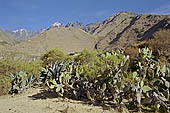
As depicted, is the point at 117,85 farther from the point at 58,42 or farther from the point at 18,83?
the point at 58,42

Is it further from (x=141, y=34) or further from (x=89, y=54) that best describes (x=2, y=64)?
(x=141, y=34)

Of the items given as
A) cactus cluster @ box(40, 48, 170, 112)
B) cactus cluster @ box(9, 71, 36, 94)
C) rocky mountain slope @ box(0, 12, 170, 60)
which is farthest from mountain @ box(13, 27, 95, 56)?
cactus cluster @ box(40, 48, 170, 112)

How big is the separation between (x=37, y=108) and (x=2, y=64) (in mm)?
8262

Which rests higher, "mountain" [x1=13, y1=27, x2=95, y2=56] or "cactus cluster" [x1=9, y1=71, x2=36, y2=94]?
"mountain" [x1=13, y1=27, x2=95, y2=56]

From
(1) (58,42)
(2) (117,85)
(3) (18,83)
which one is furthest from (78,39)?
(2) (117,85)

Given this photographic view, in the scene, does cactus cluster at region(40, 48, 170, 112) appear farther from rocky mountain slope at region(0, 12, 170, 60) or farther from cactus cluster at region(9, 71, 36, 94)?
rocky mountain slope at region(0, 12, 170, 60)

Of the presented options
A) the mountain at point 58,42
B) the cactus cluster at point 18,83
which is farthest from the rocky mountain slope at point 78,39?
the cactus cluster at point 18,83

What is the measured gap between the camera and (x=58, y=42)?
10200cm

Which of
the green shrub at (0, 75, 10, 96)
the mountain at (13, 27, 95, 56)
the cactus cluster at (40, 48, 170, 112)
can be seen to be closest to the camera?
the cactus cluster at (40, 48, 170, 112)

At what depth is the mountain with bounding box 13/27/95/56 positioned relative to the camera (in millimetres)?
91812

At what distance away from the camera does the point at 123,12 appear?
176 m

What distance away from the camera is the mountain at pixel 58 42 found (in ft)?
301

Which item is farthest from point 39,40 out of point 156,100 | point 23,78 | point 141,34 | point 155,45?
point 156,100

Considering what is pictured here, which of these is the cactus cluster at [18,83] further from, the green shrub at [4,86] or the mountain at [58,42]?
the mountain at [58,42]
